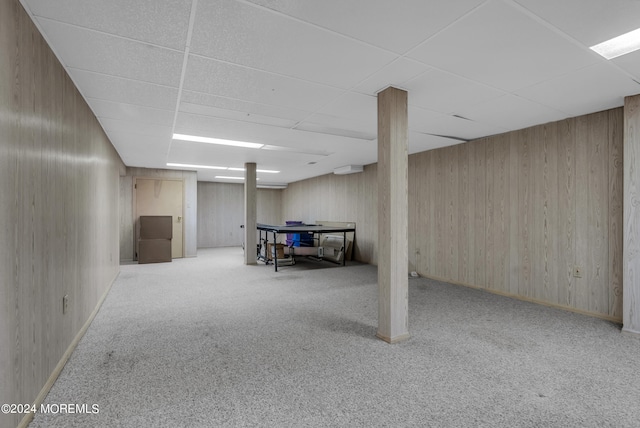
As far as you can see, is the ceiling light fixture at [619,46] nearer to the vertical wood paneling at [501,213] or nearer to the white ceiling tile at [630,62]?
the white ceiling tile at [630,62]

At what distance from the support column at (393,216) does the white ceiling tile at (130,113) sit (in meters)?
2.35

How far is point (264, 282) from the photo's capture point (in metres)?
4.96

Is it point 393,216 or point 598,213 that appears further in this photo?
point 598,213

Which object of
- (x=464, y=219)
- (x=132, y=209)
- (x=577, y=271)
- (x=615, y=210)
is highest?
(x=132, y=209)

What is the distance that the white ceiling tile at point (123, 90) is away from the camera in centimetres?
250

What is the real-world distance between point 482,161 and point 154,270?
20.3ft

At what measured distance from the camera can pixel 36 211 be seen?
1.77 meters

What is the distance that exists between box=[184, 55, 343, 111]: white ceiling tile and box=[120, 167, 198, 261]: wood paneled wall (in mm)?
5435

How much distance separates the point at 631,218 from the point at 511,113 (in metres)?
1.52

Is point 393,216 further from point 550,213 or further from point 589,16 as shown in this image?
point 550,213

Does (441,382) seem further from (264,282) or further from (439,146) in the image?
(439,146)

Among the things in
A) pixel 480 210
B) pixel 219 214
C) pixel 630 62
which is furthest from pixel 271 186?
pixel 630 62

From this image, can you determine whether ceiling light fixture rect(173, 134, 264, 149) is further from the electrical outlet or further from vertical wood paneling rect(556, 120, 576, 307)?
the electrical outlet

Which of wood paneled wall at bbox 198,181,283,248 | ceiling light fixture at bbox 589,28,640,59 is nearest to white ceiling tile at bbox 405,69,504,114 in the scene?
ceiling light fixture at bbox 589,28,640,59
